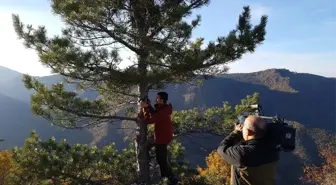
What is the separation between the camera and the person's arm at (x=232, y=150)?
12.1 feet

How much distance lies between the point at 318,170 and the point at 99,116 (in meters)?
27.4

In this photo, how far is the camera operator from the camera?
3.61 meters

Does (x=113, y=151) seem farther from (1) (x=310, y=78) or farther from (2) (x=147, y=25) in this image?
(1) (x=310, y=78)

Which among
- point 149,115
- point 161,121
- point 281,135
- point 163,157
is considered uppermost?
point 281,135

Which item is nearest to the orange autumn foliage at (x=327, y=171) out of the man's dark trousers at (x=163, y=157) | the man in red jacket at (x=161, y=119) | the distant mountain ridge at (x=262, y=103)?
the man's dark trousers at (x=163, y=157)

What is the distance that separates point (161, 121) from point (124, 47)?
2028mm

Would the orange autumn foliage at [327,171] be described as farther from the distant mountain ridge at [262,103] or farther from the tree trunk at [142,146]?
the distant mountain ridge at [262,103]

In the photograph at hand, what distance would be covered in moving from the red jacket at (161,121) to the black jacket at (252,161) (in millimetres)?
3432

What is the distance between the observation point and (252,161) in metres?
3.66

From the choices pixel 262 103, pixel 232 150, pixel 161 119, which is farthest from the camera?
pixel 262 103

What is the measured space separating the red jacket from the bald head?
3.69 meters

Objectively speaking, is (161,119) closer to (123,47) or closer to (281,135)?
(123,47)

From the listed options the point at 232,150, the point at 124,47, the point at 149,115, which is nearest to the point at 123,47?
the point at 124,47

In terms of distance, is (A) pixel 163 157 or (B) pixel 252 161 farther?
(A) pixel 163 157
